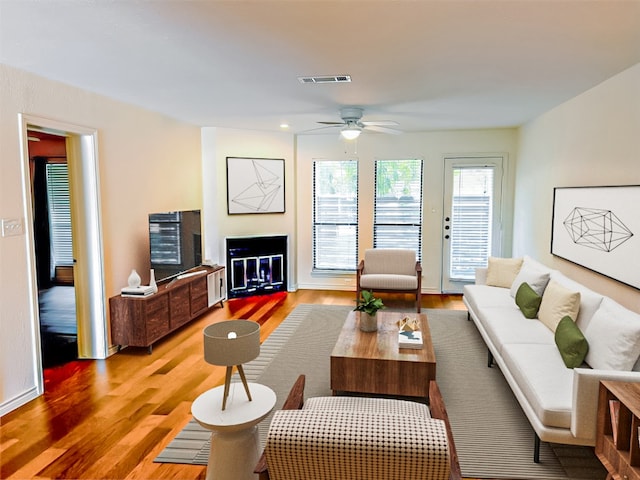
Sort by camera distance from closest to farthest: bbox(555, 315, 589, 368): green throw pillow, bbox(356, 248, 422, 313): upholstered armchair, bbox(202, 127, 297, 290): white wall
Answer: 1. bbox(555, 315, 589, 368): green throw pillow
2. bbox(356, 248, 422, 313): upholstered armchair
3. bbox(202, 127, 297, 290): white wall

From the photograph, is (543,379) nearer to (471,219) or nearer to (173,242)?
(173,242)

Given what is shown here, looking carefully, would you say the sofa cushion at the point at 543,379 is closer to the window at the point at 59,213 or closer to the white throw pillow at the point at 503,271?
the white throw pillow at the point at 503,271

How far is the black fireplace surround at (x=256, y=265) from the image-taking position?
20.8 feet

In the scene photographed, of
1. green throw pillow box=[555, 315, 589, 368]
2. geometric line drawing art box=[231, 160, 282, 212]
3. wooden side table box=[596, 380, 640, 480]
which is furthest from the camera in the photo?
geometric line drawing art box=[231, 160, 282, 212]

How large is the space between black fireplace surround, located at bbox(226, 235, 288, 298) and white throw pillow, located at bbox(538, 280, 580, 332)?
398 cm

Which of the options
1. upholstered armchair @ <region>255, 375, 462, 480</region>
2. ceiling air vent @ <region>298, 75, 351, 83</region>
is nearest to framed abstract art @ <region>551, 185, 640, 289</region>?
ceiling air vent @ <region>298, 75, 351, 83</region>

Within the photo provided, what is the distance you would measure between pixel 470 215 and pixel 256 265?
3384mm

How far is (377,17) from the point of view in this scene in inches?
89.1

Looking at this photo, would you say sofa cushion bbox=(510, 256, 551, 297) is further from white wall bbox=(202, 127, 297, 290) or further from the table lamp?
white wall bbox=(202, 127, 297, 290)

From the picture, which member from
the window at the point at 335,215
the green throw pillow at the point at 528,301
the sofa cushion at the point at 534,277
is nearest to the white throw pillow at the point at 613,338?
the green throw pillow at the point at 528,301

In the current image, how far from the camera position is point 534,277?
407 cm

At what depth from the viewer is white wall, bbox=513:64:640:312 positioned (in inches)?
126

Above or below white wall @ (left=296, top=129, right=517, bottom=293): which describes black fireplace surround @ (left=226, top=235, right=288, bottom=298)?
below

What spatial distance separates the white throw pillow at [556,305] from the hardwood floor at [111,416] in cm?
280
